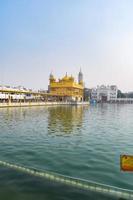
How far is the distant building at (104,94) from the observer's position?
600 feet

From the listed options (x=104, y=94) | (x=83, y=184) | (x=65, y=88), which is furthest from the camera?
(x=104, y=94)

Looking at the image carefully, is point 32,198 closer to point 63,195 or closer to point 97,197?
point 63,195

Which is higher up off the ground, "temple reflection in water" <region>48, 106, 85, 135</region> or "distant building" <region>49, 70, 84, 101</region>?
"distant building" <region>49, 70, 84, 101</region>

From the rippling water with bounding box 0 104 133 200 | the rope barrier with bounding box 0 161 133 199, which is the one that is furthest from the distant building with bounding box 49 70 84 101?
the rope barrier with bounding box 0 161 133 199

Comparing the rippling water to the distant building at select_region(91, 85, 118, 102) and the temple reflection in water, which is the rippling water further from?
the distant building at select_region(91, 85, 118, 102)

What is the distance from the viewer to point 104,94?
18375 cm

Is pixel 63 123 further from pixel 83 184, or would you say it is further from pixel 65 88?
pixel 65 88

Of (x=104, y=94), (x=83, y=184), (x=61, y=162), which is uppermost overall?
(x=104, y=94)

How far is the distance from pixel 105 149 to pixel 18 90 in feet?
205

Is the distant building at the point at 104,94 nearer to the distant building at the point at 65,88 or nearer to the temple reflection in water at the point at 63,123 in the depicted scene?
the distant building at the point at 65,88

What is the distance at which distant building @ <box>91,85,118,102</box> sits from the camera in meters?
183

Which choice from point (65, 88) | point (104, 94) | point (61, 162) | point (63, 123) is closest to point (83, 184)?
point (61, 162)

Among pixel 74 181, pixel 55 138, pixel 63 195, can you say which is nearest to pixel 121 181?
pixel 74 181

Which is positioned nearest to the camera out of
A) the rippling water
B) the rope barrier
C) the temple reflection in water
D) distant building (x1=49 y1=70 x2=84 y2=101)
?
the rope barrier
